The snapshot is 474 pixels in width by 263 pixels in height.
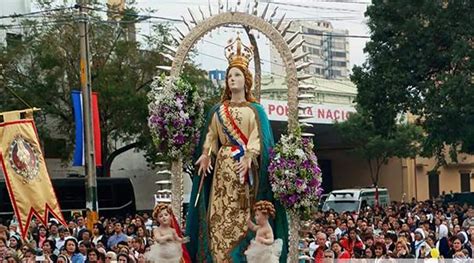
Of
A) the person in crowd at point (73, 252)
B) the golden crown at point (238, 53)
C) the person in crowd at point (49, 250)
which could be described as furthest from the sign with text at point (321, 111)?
the golden crown at point (238, 53)

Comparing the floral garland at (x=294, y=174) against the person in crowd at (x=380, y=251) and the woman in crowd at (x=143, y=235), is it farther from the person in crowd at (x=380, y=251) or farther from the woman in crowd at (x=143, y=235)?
the woman in crowd at (x=143, y=235)

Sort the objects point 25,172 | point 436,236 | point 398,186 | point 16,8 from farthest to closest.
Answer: point 398,186 < point 16,8 < point 436,236 < point 25,172

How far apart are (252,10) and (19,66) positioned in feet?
73.5

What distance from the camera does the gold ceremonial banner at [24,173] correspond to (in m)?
14.0

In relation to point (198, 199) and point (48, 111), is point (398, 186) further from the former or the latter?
point (198, 199)

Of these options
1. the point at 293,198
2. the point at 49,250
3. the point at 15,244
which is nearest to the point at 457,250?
the point at 293,198

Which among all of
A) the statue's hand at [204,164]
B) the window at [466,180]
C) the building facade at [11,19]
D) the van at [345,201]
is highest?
the building facade at [11,19]

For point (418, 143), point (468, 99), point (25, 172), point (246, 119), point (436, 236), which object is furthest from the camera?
point (418, 143)

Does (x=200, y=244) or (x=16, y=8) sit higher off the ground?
(x=16, y=8)

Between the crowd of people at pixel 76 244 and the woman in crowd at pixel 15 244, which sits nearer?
the crowd of people at pixel 76 244

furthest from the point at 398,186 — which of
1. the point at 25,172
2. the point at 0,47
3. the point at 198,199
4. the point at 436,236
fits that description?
the point at 198,199

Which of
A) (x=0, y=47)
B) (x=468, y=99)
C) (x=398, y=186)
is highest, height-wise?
(x=0, y=47)

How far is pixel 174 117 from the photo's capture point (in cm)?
998

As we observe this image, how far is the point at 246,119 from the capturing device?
381 inches
